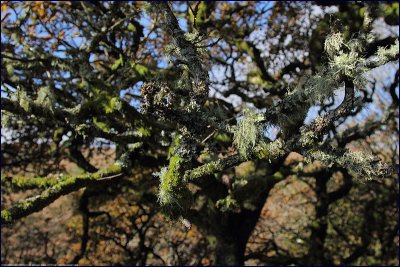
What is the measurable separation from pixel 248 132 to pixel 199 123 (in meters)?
0.42

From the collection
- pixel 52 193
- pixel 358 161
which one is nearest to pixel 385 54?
pixel 358 161

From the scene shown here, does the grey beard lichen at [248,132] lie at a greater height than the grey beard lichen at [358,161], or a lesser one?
greater

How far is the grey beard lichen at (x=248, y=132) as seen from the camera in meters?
3.38

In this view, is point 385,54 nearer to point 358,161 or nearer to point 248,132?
point 358,161

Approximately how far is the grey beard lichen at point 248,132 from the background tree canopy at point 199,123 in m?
0.01

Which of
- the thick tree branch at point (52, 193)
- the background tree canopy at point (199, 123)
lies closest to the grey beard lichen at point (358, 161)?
the background tree canopy at point (199, 123)

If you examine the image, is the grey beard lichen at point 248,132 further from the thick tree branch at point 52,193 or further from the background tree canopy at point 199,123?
the thick tree branch at point 52,193

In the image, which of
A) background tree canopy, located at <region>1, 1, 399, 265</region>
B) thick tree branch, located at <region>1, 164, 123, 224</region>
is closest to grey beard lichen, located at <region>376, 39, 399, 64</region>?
background tree canopy, located at <region>1, 1, 399, 265</region>

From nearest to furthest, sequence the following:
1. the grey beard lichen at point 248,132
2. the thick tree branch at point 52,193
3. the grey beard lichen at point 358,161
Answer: the grey beard lichen at point 358,161, the grey beard lichen at point 248,132, the thick tree branch at point 52,193

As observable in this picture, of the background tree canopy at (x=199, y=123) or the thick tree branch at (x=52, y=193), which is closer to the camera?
the background tree canopy at (x=199, y=123)

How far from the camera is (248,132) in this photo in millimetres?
3383

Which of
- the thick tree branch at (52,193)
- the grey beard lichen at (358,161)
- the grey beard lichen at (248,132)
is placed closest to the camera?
the grey beard lichen at (358,161)

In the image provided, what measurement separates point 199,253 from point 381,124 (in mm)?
Result: 7713

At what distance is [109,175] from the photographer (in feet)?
18.8
